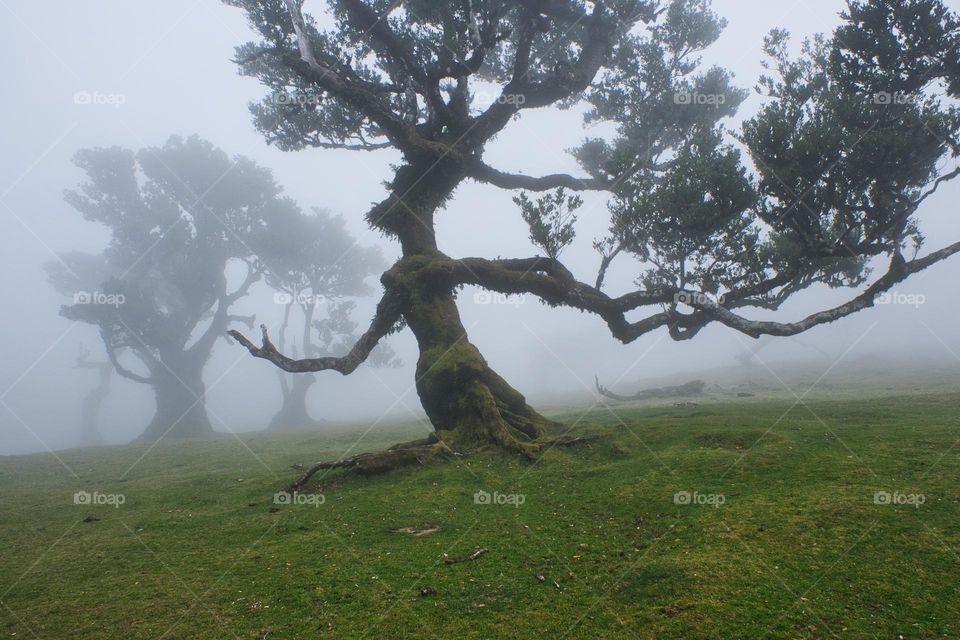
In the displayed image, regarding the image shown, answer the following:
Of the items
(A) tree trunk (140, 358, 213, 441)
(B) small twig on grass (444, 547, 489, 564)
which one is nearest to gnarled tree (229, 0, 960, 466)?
(B) small twig on grass (444, 547, 489, 564)

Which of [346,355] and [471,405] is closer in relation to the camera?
[346,355]

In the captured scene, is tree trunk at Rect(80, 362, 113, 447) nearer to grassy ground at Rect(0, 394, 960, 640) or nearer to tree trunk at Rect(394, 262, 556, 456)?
grassy ground at Rect(0, 394, 960, 640)

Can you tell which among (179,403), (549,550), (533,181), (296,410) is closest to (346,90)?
(533,181)

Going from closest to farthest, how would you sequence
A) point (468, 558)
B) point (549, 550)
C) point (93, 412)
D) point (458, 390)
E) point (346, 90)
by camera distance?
1. point (468, 558)
2. point (549, 550)
3. point (458, 390)
4. point (346, 90)
5. point (93, 412)

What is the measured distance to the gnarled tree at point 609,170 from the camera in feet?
46.1

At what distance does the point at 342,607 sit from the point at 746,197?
49.0ft

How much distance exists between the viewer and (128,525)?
920 centimetres

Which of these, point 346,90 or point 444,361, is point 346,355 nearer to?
point 444,361

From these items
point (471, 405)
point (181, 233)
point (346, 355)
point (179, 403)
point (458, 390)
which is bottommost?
point (471, 405)

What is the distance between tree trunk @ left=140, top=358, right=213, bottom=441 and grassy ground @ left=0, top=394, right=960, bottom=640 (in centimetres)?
3554

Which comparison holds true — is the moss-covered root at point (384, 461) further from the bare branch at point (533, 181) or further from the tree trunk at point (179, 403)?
the tree trunk at point (179, 403)

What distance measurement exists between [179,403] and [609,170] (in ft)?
151

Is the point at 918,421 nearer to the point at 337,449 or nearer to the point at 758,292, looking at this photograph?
the point at 758,292

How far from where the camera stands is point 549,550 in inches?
276
